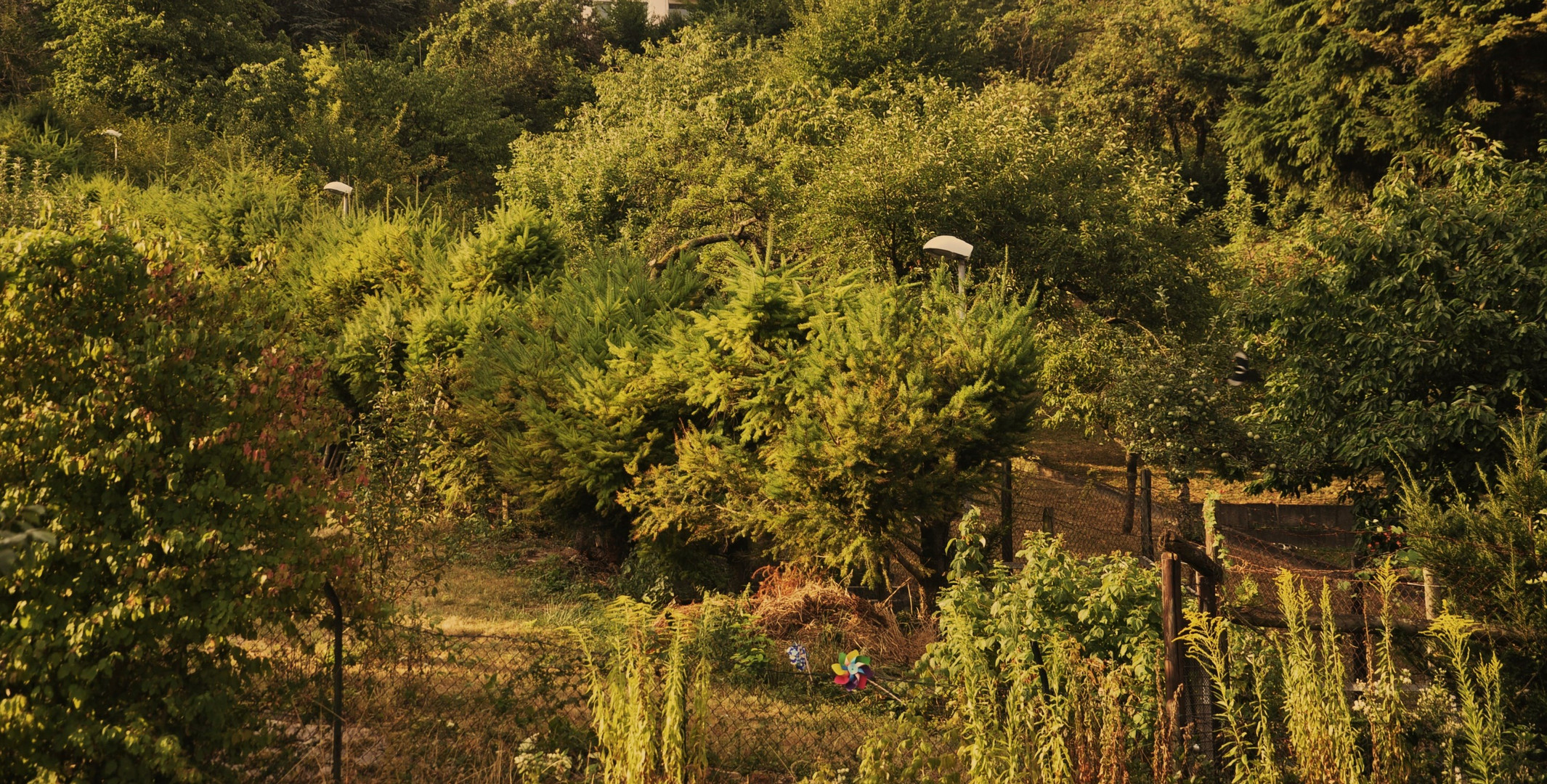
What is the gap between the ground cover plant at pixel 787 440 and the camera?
507cm

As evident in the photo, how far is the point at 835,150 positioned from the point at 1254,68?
16766 millimetres

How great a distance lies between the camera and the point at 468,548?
15.3m

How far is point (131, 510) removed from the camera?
5.00 metres

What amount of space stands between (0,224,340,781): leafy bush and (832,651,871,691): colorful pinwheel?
132 inches

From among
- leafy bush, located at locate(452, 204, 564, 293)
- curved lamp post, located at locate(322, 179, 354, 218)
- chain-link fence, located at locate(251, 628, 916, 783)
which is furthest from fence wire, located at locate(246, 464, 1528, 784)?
curved lamp post, located at locate(322, 179, 354, 218)

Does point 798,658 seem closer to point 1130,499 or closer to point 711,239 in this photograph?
point 711,239

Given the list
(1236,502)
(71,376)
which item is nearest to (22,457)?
(71,376)

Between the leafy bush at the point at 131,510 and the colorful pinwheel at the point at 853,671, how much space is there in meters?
3.34

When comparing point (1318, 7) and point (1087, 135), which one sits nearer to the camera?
point (1087, 135)

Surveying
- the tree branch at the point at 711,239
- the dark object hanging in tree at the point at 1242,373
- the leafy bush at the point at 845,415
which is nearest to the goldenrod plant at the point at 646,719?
the leafy bush at the point at 845,415

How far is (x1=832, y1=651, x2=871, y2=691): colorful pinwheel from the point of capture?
7238 mm

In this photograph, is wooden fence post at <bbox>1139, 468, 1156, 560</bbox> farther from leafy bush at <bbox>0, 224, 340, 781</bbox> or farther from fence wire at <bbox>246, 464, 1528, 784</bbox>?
leafy bush at <bbox>0, 224, 340, 781</bbox>

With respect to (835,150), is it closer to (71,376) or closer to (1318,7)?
(1318,7)

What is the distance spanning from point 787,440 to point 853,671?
367 centimetres
